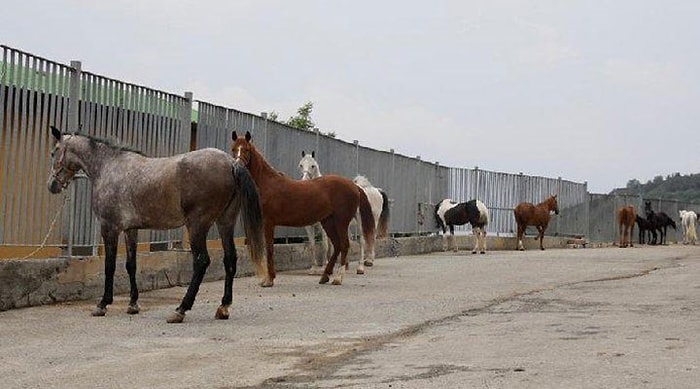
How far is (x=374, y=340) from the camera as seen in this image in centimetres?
861

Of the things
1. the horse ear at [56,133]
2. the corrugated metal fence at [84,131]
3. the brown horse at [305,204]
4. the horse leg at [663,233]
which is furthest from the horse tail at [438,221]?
the horse ear at [56,133]

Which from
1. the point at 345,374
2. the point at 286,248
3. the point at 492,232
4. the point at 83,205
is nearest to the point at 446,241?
the point at 492,232

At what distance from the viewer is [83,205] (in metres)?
12.5

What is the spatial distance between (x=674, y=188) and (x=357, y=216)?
79.6 meters

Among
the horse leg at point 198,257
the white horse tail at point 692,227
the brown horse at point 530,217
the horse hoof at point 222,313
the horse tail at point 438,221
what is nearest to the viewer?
the horse leg at point 198,257

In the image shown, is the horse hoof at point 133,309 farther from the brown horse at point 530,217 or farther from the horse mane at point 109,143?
the brown horse at point 530,217

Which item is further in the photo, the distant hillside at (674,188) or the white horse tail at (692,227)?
the distant hillside at (674,188)

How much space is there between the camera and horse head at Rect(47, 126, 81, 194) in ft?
36.5

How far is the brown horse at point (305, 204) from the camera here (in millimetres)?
14625

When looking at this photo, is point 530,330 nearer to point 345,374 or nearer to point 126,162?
point 345,374

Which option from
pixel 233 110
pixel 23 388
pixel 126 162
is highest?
pixel 233 110

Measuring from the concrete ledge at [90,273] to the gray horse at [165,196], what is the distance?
2.89 ft

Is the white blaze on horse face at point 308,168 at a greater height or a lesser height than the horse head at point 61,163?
greater

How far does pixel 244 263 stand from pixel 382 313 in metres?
5.86
